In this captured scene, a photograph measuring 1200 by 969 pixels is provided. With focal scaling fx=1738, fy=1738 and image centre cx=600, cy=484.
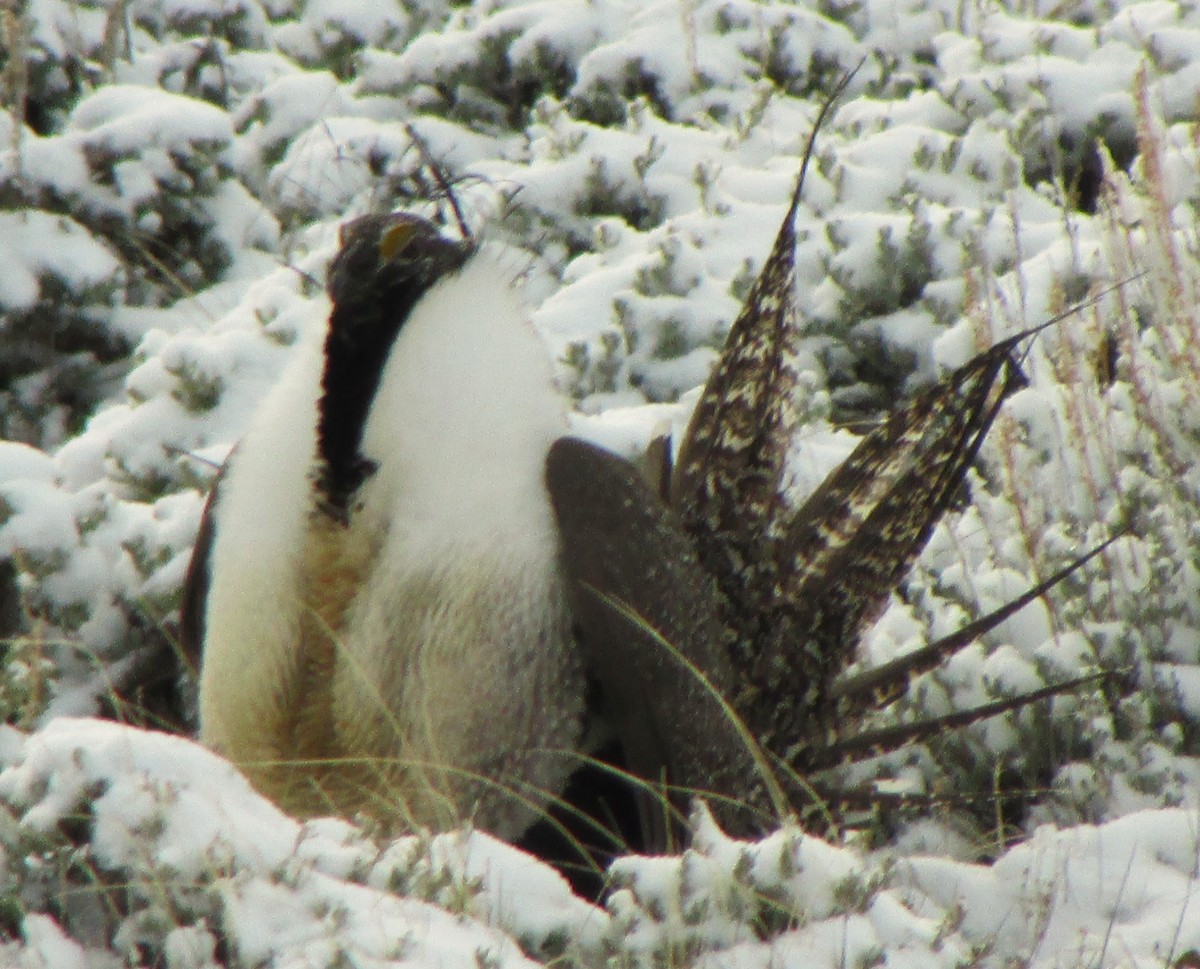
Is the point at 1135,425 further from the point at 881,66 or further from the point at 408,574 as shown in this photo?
the point at 881,66

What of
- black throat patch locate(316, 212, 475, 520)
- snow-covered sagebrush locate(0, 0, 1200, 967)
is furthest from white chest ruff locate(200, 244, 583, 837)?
snow-covered sagebrush locate(0, 0, 1200, 967)

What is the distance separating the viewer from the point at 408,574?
2.08 m

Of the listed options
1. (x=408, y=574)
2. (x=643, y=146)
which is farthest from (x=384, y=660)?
(x=643, y=146)

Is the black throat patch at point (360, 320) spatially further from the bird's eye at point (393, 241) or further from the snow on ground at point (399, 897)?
the snow on ground at point (399, 897)

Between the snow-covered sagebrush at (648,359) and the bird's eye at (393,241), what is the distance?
145 mm

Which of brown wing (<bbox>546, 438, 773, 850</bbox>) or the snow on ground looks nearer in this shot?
the snow on ground

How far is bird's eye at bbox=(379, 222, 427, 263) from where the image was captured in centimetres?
215

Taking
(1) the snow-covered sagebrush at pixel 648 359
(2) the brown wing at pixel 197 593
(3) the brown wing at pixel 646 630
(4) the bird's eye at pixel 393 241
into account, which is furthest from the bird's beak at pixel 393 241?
(2) the brown wing at pixel 197 593

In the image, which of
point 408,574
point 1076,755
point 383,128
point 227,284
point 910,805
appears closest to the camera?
point 408,574

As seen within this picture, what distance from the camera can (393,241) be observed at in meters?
2.16

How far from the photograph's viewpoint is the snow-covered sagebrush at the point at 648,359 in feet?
5.69

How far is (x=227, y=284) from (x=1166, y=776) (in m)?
2.58

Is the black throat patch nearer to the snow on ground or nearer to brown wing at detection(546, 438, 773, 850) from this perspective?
brown wing at detection(546, 438, 773, 850)

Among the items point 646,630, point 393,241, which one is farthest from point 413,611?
point 393,241
